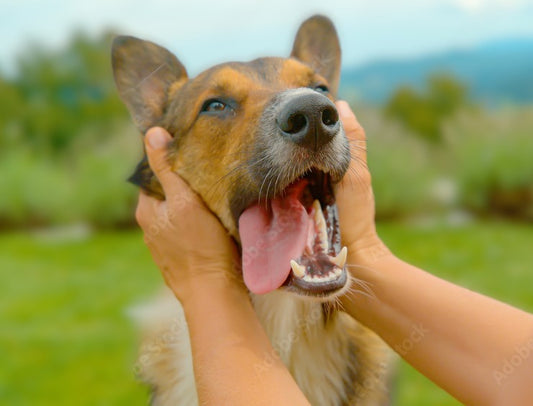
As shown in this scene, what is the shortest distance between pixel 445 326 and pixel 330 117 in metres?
0.81

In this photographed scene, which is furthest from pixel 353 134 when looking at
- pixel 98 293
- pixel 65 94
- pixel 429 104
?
pixel 65 94

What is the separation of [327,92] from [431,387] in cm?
450

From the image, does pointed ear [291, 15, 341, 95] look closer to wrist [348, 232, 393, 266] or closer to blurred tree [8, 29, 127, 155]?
wrist [348, 232, 393, 266]

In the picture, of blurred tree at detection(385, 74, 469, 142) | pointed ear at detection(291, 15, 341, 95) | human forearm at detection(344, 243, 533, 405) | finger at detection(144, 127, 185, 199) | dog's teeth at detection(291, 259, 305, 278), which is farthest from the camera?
blurred tree at detection(385, 74, 469, 142)

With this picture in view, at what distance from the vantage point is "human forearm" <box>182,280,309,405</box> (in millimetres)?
1967

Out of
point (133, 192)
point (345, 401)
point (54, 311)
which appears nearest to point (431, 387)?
point (345, 401)

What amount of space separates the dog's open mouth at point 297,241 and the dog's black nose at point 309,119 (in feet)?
0.69

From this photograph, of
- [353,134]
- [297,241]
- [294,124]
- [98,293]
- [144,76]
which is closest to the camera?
[294,124]

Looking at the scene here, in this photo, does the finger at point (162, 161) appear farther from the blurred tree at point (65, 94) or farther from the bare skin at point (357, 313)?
the blurred tree at point (65, 94)

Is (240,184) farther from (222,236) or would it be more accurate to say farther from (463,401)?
(463,401)

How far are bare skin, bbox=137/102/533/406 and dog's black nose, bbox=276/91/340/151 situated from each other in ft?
0.88

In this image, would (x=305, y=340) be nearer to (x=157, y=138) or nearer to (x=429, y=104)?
(x=157, y=138)

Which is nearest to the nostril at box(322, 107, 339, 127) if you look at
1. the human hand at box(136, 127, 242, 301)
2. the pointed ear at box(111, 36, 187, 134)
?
the human hand at box(136, 127, 242, 301)

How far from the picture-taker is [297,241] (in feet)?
7.40
